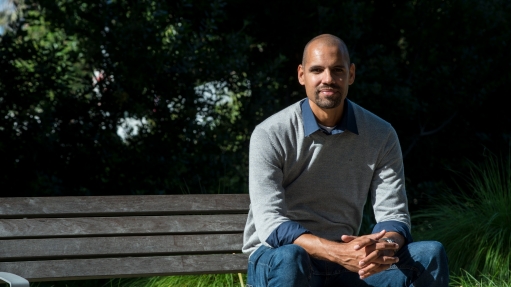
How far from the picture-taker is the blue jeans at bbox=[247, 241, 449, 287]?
9.72 ft

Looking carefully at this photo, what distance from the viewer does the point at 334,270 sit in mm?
3305

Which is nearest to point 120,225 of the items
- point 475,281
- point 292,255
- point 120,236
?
point 120,236

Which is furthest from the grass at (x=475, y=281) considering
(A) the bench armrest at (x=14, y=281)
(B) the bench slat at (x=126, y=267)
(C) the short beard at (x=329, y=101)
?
(A) the bench armrest at (x=14, y=281)

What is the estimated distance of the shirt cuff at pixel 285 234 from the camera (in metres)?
3.12

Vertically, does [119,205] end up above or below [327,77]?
below

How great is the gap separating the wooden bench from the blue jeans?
0.61m

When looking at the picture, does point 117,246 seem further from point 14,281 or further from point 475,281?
point 475,281

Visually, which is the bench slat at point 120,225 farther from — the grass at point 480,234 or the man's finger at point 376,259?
the grass at point 480,234

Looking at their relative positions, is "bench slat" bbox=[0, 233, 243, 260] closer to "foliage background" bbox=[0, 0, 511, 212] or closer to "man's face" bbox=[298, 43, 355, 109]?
"man's face" bbox=[298, 43, 355, 109]

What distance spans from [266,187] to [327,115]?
46 centimetres

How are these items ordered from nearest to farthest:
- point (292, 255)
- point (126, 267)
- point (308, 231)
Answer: point (292, 255), point (308, 231), point (126, 267)

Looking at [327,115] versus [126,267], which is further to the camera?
[126,267]

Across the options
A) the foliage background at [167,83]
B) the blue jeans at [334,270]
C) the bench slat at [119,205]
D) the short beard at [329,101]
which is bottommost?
the blue jeans at [334,270]

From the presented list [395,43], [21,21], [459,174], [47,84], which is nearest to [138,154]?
[47,84]
